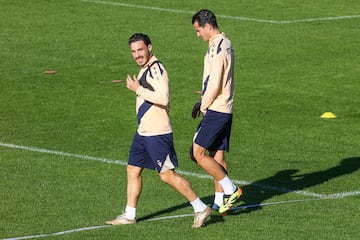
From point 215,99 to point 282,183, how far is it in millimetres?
2278

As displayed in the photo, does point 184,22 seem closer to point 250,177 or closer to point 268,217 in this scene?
point 250,177

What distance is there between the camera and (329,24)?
89.1ft

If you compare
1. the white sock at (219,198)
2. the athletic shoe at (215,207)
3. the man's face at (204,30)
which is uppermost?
the man's face at (204,30)

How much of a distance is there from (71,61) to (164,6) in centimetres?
650

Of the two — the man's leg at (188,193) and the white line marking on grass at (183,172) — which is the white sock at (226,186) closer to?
the man's leg at (188,193)

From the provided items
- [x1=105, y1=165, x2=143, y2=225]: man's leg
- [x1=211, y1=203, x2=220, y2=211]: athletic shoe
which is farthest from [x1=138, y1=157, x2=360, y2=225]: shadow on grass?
[x1=105, y1=165, x2=143, y2=225]: man's leg

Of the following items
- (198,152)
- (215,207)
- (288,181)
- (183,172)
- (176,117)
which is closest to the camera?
(198,152)

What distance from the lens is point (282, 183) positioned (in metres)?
14.7

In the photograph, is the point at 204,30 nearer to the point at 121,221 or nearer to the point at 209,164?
the point at 209,164

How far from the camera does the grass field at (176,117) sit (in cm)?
1273

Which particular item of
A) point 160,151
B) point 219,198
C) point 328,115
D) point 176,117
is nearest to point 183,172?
point 219,198

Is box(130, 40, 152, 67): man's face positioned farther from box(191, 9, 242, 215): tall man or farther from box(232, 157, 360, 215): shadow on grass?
box(232, 157, 360, 215): shadow on grass

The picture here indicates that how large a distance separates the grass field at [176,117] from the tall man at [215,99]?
0.44 meters

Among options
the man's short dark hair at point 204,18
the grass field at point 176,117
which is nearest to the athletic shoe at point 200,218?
the grass field at point 176,117
